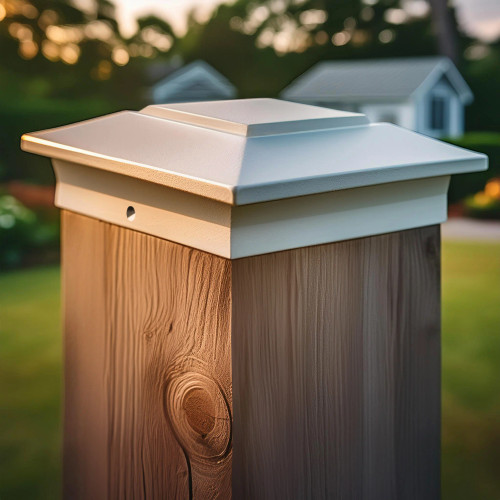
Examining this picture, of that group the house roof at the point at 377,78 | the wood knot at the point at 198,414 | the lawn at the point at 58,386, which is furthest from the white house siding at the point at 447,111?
the wood knot at the point at 198,414

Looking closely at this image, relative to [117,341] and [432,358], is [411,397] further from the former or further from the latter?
[117,341]

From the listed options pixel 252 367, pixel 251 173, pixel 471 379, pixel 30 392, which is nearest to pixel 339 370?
pixel 252 367

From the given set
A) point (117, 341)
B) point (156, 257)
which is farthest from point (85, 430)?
point (156, 257)

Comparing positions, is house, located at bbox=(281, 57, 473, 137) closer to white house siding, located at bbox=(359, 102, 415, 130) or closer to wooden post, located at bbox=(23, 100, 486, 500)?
white house siding, located at bbox=(359, 102, 415, 130)

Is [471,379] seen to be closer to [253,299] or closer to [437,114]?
[253,299]

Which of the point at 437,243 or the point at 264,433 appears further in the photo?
the point at 437,243

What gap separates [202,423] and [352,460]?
0.17 metres

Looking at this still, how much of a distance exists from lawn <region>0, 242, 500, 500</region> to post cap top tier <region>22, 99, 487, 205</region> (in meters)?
2.58

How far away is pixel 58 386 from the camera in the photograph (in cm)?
438

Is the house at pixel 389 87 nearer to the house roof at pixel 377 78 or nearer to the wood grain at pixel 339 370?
the house roof at pixel 377 78

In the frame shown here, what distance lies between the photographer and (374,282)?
0.71m

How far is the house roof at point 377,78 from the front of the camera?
12031 millimetres

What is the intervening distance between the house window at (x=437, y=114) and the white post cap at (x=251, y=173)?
12.4 m

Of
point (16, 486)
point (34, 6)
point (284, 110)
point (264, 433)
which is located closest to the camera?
point (264, 433)
